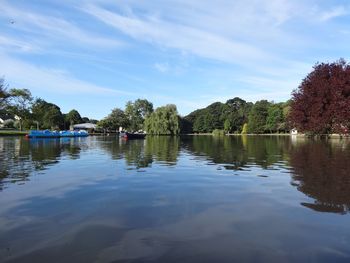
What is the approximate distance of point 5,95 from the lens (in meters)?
79.4

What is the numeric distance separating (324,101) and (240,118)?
126229 millimetres

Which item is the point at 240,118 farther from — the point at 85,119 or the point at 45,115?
the point at 85,119

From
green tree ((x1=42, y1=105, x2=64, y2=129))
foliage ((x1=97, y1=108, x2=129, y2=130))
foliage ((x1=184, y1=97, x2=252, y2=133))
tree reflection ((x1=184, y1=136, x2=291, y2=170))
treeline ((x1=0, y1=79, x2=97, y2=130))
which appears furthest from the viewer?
foliage ((x1=184, y1=97, x2=252, y2=133))

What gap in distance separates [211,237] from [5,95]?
81259 millimetres

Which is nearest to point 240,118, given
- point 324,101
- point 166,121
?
point 166,121

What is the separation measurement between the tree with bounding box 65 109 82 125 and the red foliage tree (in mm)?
137144

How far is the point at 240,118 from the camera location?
155m

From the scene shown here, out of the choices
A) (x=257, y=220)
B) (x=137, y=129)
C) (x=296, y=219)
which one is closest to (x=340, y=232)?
(x=296, y=219)

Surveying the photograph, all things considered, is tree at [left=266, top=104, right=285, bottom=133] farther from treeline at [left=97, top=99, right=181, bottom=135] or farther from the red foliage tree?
the red foliage tree

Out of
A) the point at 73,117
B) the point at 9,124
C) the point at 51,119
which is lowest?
the point at 9,124

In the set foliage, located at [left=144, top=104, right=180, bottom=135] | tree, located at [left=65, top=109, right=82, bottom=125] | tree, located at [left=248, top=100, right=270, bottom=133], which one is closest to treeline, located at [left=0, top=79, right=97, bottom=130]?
tree, located at [left=65, top=109, right=82, bottom=125]

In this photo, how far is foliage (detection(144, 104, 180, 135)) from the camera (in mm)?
118562

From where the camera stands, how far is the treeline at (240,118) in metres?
130

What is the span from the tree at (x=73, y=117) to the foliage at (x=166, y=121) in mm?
54096
